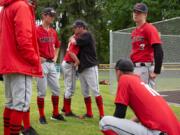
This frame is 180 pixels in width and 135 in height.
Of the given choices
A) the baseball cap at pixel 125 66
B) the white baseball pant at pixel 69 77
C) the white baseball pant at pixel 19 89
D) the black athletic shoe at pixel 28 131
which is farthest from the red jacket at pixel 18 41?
the white baseball pant at pixel 69 77

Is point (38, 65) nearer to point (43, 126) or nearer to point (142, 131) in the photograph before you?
point (142, 131)

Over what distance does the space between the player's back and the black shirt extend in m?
3.68

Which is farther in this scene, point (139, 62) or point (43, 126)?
point (43, 126)

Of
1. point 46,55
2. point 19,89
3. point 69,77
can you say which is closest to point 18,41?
point 19,89

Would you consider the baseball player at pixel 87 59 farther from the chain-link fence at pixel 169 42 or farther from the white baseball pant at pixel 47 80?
the chain-link fence at pixel 169 42

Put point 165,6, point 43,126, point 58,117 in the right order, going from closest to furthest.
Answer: point 43,126, point 58,117, point 165,6

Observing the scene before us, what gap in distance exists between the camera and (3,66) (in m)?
6.61

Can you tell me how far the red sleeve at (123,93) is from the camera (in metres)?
6.14

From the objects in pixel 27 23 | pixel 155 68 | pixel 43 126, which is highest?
pixel 27 23

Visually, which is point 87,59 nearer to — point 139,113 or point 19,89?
point 19,89

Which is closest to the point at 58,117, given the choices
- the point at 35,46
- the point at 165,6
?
the point at 35,46

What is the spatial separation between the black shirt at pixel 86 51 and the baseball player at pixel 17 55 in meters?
3.11

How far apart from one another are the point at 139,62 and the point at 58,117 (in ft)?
7.31

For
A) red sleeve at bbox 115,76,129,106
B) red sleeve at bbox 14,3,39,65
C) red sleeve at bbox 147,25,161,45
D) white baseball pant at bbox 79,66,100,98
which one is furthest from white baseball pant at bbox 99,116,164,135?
white baseball pant at bbox 79,66,100,98
